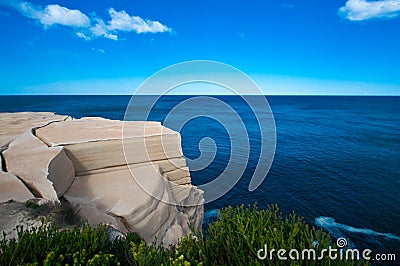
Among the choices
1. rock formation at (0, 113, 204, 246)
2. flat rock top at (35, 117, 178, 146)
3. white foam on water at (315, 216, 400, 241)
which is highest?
flat rock top at (35, 117, 178, 146)

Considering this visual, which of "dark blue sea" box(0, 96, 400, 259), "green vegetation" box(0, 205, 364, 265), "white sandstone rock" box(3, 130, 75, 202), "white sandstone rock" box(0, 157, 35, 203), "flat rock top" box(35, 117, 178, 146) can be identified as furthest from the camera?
"dark blue sea" box(0, 96, 400, 259)

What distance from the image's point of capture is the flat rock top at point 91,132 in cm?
1319

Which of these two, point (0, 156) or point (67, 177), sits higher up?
point (0, 156)

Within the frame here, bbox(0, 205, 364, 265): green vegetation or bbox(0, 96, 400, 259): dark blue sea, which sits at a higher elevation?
bbox(0, 205, 364, 265): green vegetation

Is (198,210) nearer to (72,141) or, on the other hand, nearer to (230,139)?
(72,141)

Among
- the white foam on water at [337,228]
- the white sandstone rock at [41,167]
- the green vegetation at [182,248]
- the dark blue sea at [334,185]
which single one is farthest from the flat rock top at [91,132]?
the white foam on water at [337,228]

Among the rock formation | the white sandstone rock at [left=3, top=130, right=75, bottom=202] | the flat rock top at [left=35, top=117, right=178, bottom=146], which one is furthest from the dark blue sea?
the white sandstone rock at [left=3, top=130, right=75, bottom=202]

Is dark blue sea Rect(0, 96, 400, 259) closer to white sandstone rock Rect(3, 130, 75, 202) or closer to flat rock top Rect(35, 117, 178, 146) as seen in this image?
flat rock top Rect(35, 117, 178, 146)

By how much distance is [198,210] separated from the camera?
1623cm

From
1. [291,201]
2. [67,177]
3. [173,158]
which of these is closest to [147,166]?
[173,158]

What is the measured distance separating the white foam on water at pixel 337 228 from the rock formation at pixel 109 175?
9757 millimetres

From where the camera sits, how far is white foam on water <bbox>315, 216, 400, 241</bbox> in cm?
1765

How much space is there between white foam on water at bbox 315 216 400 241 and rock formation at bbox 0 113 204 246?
9757mm

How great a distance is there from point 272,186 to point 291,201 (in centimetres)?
326
